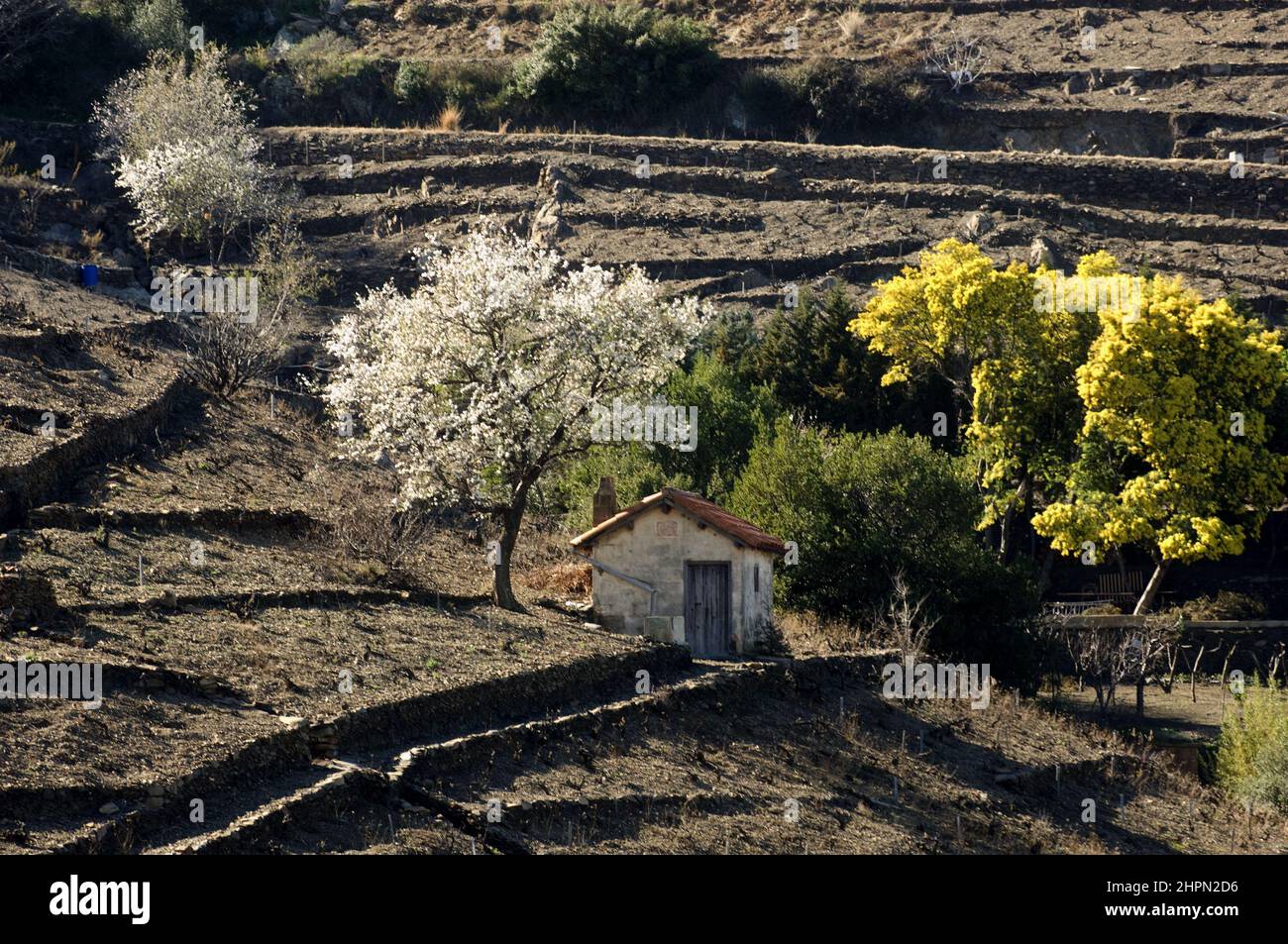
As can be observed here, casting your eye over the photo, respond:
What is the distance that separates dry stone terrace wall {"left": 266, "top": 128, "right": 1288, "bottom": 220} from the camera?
241 feet

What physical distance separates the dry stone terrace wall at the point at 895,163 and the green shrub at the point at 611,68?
4929 mm

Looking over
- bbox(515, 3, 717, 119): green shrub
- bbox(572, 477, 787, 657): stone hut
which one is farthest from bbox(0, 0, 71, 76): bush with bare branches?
bbox(572, 477, 787, 657): stone hut

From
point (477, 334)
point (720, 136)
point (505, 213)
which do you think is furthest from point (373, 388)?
point (720, 136)

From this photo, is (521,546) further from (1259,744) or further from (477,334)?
(1259,744)

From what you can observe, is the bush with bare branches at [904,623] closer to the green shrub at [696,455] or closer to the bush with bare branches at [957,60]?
the green shrub at [696,455]

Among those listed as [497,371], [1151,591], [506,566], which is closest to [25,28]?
[497,371]

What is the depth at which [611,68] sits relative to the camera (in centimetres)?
8150

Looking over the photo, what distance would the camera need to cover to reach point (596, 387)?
40.1 m

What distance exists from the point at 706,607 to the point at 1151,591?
738 inches

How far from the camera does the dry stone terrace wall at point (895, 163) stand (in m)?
73.4

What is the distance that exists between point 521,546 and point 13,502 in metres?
12.6

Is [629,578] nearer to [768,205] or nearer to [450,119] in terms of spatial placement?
[768,205]

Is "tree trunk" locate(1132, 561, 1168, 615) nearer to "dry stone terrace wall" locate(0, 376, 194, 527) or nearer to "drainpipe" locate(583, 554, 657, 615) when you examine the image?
"drainpipe" locate(583, 554, 657, 615)

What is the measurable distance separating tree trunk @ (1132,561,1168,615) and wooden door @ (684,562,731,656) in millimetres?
17652
